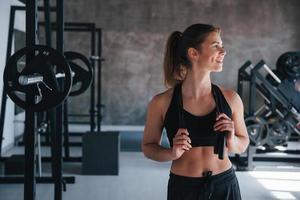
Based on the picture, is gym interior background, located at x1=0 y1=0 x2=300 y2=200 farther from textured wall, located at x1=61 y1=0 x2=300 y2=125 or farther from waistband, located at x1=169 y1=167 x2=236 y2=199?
waistband, located at x1=169 y1=167 x2=236 y2=199

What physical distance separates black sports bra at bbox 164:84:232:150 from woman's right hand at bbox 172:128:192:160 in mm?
77

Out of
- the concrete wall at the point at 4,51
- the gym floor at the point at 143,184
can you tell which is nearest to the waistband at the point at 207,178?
the gym floor at the point at 143,184

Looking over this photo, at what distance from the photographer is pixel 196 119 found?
151 cm

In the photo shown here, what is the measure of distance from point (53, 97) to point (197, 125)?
3.59 feet

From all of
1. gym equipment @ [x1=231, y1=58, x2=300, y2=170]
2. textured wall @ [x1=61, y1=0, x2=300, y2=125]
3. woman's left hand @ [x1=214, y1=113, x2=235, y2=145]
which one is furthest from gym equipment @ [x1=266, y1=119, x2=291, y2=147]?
woman's left hand @ [x1=214, y1=113, x2=235, y2=145]

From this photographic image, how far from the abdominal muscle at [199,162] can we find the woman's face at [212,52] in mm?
Result: 285

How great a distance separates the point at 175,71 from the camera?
1.63m

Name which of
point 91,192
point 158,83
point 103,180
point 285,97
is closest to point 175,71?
point 91,192

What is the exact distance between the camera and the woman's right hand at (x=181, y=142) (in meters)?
1.40

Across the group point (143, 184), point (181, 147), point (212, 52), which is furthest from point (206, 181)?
point (143, 184)

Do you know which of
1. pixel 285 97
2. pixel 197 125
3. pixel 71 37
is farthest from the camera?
pixel 71 37

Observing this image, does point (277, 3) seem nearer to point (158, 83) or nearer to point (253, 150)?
point (158, 83)

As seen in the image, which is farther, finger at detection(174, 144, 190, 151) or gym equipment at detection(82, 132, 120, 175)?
gym equipment at detection(82, 132, 120, 175)

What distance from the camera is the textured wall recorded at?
7.67m
